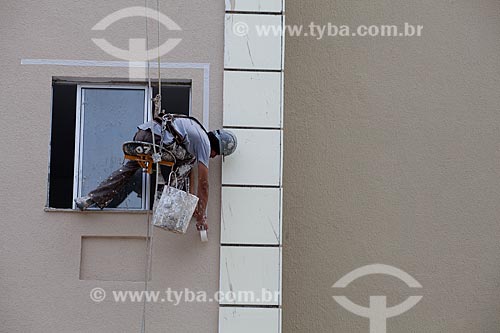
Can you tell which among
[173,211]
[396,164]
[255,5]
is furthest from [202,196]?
[396,164]

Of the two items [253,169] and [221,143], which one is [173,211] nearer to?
[221,143]

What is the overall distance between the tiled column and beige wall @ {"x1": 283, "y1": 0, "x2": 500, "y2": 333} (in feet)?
3.42

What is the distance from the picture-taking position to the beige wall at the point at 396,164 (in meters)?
8.45

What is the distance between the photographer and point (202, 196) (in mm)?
7344

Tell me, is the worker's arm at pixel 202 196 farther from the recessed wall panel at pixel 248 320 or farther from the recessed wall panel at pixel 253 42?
the recessed wall panel at pixel 253 42

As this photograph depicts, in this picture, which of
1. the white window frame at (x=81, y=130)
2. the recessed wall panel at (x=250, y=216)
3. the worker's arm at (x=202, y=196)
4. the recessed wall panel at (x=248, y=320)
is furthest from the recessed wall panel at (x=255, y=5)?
the recessed wall panel at (x=248, y=320)

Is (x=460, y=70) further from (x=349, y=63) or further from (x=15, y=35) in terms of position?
(x=15, y=35)

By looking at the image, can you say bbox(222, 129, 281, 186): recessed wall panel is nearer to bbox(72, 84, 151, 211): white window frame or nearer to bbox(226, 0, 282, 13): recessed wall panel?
bbox(72, 84, 151, 211): white window frame

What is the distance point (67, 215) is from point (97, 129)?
2.81 feet

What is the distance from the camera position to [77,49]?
7652 mm

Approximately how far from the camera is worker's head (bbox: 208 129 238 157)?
7309 mm

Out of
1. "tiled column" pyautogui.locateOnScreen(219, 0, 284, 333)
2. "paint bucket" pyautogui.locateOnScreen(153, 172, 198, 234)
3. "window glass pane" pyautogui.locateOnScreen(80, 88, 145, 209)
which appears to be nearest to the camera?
"paint bucket" pyautogui.locateOnScreen(153, 172, 198, 234)

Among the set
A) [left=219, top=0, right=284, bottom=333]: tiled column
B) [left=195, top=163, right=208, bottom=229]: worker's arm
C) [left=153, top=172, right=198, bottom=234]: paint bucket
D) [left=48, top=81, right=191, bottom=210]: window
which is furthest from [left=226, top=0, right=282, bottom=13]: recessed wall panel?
[left=153, top=172, right=198, bottom=234]: paint bucket

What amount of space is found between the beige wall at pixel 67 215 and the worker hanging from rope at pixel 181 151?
6.5 inches
